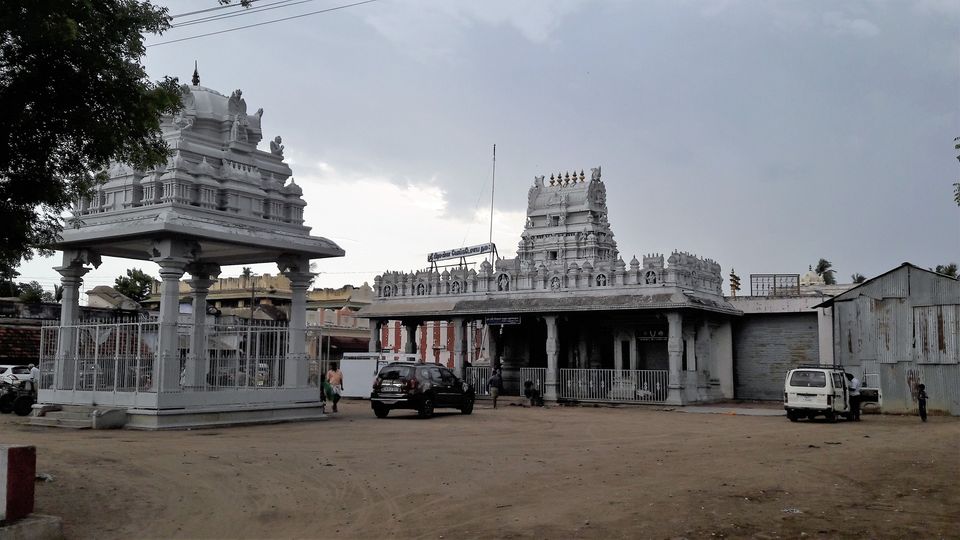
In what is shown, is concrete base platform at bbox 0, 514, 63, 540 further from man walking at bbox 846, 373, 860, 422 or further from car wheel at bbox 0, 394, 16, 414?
man walking at bbox 846, 373, 860, 422

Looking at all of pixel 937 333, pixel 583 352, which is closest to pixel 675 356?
pixel 583 352

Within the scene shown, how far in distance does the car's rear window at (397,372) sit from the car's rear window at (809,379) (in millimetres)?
10642

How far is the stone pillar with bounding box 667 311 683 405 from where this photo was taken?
28609 millimetres

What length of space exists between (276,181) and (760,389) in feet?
66.7

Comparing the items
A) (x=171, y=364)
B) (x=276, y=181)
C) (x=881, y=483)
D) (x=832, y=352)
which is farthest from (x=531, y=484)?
(x=832, y=352)

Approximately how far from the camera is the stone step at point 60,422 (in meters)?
18.5

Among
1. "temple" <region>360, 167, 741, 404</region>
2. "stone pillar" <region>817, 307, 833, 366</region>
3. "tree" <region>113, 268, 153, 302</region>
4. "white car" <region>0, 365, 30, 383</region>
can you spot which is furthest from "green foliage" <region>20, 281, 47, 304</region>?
"stone pillar" <region>817, 307, 833, 366</region>

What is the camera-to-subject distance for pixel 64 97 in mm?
9891

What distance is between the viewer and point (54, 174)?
34.9ft

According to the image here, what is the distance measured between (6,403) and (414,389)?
461 inches

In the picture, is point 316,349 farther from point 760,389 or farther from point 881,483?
point 760,389

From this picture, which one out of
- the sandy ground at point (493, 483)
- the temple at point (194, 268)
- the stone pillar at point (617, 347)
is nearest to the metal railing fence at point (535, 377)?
the stone pillar at point (617, 347)

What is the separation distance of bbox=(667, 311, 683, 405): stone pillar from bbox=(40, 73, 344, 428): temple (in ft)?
40.0

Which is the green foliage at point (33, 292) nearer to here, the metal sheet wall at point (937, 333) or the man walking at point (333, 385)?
the man walking at point (333, 385)
